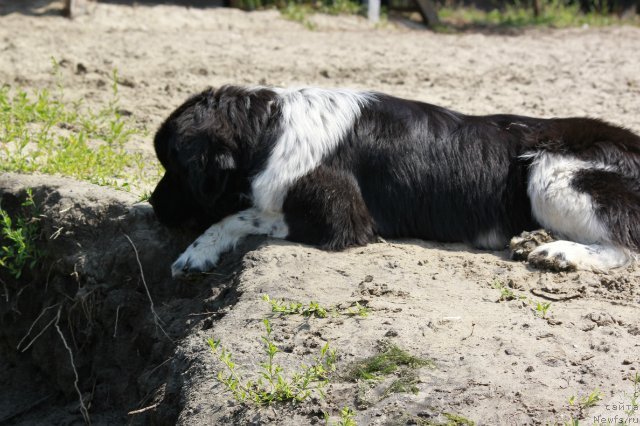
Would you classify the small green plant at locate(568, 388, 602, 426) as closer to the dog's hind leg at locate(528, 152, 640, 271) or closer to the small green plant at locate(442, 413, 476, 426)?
the small green plant at locate(442, 413, 476, 426)

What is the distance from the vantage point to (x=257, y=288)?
4.92 meters

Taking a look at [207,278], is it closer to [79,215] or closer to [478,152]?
[79,215]

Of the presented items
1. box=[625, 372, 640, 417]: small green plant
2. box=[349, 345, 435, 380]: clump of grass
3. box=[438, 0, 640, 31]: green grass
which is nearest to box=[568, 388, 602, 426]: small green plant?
box=[625, 372, 640, 417]: small green plant

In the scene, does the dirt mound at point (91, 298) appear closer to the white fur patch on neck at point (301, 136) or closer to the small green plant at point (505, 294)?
the white fur patch on neck at point (301, 136)

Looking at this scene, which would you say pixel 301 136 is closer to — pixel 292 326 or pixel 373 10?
pixel 292 326

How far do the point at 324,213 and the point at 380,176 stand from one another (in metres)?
0.49

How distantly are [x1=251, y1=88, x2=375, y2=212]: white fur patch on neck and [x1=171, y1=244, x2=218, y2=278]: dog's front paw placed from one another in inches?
17.3

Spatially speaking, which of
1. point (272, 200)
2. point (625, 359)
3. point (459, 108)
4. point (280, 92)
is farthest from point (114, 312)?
point (459, 108)

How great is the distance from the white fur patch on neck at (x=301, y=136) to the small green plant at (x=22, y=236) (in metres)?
1.72

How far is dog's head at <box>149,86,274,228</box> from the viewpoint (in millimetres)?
5500

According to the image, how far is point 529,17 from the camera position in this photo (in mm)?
12773

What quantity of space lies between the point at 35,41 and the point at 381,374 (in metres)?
6.81

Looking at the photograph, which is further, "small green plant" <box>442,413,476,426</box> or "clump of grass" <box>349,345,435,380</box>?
"clump of grass" <box>349,345,435,380</box>

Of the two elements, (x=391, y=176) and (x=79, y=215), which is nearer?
(x=391, y=176)
